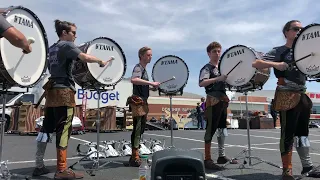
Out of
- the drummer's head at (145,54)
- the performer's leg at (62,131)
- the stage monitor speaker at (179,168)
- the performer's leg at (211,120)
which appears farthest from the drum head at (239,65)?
the stage monitor speaker at (179,168)

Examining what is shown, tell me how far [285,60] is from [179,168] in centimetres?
262

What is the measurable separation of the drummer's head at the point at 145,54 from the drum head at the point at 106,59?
1.58ft

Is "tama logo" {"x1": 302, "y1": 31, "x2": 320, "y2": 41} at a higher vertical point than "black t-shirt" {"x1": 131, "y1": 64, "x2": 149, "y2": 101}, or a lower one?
higher

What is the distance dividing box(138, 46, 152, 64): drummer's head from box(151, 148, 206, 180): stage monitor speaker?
359cm

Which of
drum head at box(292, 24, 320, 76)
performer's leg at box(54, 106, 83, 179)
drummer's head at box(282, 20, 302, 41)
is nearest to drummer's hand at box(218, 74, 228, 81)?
drummer's head at box(282, 20, 302, 41)

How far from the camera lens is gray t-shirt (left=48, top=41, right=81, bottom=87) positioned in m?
4.52

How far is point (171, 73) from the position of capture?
22.2 ft

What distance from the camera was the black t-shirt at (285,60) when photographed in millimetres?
4402

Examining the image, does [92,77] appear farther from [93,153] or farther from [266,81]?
[266,81]

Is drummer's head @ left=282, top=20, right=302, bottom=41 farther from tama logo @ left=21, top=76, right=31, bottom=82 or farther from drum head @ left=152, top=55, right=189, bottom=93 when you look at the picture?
tama logo @ left=21, top=76, right=31, bottom=82

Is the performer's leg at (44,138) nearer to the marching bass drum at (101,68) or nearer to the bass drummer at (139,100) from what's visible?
the marching bass drum at (101,68)

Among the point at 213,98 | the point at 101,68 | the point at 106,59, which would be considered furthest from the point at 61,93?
the point at 213,98

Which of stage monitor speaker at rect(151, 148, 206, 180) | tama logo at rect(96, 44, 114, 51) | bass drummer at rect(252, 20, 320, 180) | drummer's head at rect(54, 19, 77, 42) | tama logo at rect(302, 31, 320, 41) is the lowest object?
stage monitor speaker at rect(151, 148, 206, 180)

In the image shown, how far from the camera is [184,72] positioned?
6656 millimetres
